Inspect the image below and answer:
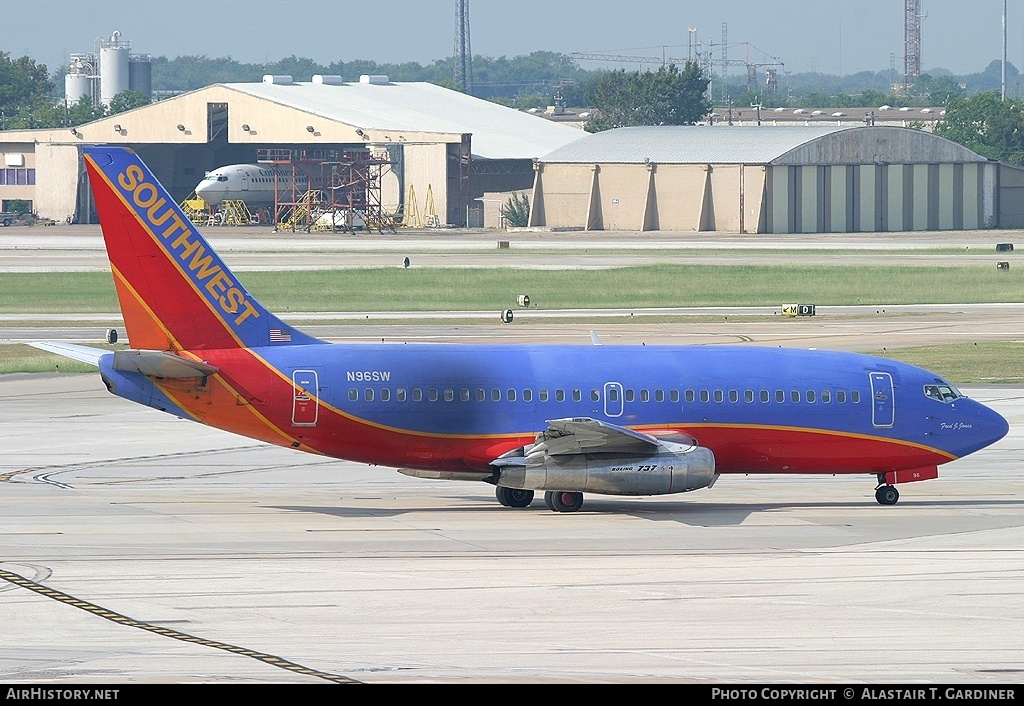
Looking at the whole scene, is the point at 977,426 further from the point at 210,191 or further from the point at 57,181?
the point at 57,181

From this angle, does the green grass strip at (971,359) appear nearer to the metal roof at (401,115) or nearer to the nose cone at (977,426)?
the nose cone at (977,426)

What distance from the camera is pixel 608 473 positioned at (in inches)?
1251

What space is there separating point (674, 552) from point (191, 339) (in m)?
11.2

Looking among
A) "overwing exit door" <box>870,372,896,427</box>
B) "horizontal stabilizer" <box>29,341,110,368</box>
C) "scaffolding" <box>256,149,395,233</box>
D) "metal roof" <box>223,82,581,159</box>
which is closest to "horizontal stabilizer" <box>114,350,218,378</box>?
"horizontal stabilizer" <box>29,341,110,368</box>

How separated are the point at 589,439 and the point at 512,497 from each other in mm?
3070

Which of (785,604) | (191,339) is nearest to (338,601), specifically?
(785,604)

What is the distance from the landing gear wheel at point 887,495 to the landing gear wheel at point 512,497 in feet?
27.0

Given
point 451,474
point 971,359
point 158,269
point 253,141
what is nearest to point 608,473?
point 451,474

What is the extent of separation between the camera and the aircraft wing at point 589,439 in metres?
31.1

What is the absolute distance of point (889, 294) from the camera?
3622 inches

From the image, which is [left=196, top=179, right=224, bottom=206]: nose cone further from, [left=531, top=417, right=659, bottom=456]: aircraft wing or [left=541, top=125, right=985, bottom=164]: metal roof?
[left=531, top=417, right=659, bottom=456]: aircraft wing

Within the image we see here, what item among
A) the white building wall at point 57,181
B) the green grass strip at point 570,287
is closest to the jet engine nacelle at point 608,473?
the green grass strip at point 570,287

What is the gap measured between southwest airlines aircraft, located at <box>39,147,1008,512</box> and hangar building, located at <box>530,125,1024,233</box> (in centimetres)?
11639

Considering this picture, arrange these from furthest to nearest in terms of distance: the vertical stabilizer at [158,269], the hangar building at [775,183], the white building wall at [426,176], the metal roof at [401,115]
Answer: the metal roof at [401,115], the white building wall at [426,176], the hangar building at [775,183], the vertical stabilizer at [158,269]
